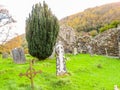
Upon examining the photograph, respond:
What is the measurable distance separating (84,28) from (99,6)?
20.0 meters

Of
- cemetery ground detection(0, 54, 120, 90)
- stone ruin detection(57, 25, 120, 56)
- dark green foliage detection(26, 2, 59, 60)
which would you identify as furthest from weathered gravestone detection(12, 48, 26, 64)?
stone ruin detection(57, 25, 120, 56)

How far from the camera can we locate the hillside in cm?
6721

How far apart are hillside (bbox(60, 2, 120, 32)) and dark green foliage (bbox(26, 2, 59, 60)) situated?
3953 cm

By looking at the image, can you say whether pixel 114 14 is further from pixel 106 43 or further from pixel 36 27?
pixel 36 27

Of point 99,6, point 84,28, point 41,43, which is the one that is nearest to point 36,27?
point 41,43

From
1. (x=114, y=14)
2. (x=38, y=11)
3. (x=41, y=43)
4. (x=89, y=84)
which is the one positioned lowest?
(x=89, y=84)

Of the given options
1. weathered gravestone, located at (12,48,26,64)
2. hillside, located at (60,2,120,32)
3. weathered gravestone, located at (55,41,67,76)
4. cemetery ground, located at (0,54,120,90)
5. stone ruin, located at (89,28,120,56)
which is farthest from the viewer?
hillside, located at (60,2,120,32)

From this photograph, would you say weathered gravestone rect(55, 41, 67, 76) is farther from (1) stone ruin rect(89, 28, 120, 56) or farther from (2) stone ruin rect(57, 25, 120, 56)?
(1) stone ruin rect(89, 28, 120, 56)

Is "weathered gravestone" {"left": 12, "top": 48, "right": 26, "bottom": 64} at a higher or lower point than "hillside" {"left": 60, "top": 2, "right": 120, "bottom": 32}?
lower

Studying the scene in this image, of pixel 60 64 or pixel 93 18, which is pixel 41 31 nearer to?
pixel 60 64

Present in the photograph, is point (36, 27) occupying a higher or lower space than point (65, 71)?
higher

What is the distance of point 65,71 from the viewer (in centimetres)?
1941

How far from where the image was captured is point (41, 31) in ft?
82.7

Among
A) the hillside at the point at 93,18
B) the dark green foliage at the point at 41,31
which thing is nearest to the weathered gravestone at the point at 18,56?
the dark green foliage at the point at 41,31
